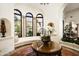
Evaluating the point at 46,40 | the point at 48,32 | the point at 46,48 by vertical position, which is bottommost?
the point at 46,48

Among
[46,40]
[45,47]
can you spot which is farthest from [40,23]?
[45,47]

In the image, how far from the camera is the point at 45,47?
214 cm

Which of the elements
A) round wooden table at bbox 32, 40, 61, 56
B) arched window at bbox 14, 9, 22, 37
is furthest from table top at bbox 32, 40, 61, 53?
arched window at bbox 14, 9, 22, 37

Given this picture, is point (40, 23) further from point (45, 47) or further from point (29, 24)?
point (45, 47)

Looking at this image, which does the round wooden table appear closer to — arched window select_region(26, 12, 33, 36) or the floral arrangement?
the floral arrangement

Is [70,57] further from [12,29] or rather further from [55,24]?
[12,29]

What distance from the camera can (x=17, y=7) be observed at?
2.16m

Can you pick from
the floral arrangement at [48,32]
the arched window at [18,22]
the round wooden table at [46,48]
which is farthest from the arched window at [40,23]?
the arched window at [18,22]

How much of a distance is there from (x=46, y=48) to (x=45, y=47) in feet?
0.09

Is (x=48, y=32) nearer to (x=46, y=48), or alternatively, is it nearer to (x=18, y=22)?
(x=46, y=48)

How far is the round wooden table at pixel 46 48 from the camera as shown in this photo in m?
2.12

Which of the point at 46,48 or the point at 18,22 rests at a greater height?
the point at 18,22

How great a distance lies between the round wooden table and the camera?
2117mm

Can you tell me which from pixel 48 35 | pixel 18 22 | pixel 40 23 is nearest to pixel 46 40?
pixel 48 35
